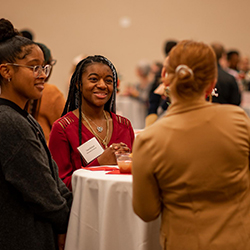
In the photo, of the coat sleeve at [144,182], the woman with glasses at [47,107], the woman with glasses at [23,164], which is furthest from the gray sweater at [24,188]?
the woman with glasses at [47,107]

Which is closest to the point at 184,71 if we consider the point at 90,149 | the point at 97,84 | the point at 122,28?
the point at 90,149

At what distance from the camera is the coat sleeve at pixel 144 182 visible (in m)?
1.37

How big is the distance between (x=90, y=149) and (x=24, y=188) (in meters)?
0.68

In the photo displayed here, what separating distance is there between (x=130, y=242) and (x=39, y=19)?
33.7 ft

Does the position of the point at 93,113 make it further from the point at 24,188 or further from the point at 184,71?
the point at 184,71

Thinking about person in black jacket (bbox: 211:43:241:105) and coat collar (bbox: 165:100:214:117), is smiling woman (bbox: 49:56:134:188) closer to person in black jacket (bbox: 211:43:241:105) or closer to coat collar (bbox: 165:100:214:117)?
coat collar (bbox: 165:100:214:117)

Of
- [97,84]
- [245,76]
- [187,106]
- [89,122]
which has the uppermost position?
[187,106]

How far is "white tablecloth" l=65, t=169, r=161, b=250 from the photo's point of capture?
1763mm

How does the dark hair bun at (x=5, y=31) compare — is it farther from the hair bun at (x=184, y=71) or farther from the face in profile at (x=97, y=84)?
the hair bun at (x=184, y=71)

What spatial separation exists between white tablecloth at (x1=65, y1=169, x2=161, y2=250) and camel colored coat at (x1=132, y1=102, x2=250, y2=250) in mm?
311

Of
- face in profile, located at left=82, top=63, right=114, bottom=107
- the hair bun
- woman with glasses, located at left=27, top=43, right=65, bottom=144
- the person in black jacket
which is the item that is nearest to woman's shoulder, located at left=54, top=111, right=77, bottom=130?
face in profile, located at left=82, top=63, right=114, bottom=107

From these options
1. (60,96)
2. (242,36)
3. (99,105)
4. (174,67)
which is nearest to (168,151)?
(174,67)

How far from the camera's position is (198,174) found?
1.37 metres

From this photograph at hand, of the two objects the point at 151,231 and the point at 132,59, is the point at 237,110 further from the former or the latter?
the point at 132,59
